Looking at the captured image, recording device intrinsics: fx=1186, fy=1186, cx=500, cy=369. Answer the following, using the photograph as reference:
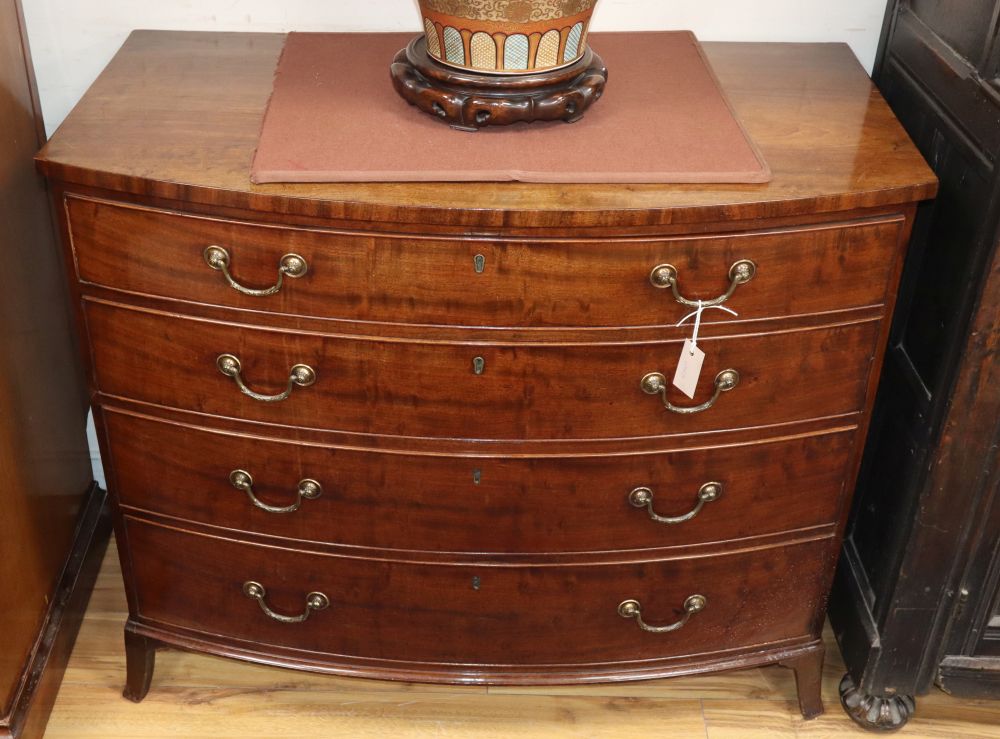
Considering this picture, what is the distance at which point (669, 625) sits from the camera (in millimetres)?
1680

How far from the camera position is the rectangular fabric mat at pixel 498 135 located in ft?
4.39

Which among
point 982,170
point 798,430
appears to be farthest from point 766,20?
point 798,430

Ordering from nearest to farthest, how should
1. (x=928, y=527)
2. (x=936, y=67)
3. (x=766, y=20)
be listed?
(x=936, y=67) → (x=928, y=527) → (x=766, y=20)

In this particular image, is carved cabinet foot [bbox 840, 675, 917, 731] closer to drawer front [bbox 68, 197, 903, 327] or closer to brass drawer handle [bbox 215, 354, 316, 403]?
drawer front [bbox 68, 197, 903, 327]

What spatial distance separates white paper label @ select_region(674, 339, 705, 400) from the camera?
1.40 m

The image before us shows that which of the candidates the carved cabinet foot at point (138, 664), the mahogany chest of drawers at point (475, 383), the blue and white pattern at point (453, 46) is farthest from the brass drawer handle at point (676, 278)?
the carved cabinet foot at point (138, 664)

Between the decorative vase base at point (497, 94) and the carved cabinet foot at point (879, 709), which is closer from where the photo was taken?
the decorative vase base at point (497, 94)

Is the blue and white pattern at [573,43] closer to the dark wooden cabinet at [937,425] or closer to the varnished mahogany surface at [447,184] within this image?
the varnished mahogany surface at [447,184]

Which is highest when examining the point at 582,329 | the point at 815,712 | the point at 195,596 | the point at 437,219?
the point at 437,219

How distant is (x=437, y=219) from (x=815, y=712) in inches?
41.5

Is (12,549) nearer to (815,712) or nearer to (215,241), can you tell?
(215,241)

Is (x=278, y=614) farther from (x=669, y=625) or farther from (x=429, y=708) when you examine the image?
(x=669, y=625)

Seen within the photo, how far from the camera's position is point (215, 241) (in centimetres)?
136

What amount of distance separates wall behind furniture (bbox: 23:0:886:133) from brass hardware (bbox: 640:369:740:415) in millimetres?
607
